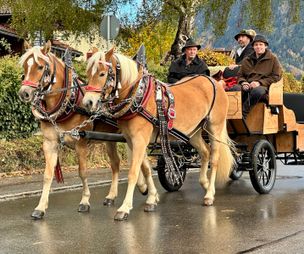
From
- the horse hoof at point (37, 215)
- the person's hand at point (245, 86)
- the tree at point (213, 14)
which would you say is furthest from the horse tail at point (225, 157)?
the tree at point (213, 14)

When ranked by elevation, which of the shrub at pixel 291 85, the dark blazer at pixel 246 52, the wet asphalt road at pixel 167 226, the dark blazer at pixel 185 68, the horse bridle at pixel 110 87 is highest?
the shrub at pixel 291 85

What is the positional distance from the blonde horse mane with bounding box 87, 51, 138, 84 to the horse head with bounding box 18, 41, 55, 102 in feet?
2.03

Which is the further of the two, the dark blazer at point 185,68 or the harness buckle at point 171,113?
the dark blazer at point 185,68

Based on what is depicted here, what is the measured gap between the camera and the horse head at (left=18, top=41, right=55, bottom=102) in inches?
293

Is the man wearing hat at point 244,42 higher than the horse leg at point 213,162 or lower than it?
higher

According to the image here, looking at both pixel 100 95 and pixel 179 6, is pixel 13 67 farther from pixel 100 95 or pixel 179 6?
pixel 179 6

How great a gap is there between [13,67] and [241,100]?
5.06m

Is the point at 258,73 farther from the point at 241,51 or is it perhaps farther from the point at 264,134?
the point at 241,51

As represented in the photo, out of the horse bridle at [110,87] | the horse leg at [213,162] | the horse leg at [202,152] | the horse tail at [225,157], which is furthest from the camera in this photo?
the horse leg at [202,152]

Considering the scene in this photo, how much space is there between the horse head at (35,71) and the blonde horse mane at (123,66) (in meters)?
0.62

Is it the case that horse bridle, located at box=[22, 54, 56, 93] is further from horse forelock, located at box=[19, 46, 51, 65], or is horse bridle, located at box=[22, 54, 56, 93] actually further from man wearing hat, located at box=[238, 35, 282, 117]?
man wearing hat, located at box=[238, 35, 282, 117]

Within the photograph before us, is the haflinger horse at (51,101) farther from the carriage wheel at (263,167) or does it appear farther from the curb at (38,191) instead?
the carriage wheel at (263,167)

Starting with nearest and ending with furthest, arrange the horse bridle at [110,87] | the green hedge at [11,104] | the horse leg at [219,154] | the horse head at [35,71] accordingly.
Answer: the horse bridle at [110,87] < the horse head at [35,71] < the horse leg at [219,154] < the green hedge at [11,104]

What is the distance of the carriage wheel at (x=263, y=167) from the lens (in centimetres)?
959
